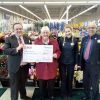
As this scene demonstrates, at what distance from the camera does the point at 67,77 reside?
14.1ft

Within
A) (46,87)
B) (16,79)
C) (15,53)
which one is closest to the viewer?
(15,53)

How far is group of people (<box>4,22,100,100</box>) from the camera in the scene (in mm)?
3701

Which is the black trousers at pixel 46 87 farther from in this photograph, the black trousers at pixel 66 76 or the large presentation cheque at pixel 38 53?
the large presentation cheque at pixel 38 53

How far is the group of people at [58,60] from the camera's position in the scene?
3701 mm

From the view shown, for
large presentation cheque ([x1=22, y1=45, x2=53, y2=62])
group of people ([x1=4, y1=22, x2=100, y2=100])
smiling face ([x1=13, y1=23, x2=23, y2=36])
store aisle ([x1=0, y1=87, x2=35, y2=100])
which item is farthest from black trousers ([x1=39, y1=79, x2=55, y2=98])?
smiling face ([x1=13, y1=23, x2=23, y2=36])

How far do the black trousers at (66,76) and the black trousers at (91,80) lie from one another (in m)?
0.29

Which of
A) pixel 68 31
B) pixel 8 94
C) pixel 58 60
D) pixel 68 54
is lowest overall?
pixel 8 94

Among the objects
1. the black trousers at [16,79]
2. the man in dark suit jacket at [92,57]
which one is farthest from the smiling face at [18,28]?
the man in dark suit jacket at [92,57]

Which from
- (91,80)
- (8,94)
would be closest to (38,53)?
(91,80)

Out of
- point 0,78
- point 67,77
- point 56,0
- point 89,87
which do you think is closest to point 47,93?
point 67,77

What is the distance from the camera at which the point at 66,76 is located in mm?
4293

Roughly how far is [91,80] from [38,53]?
109cm

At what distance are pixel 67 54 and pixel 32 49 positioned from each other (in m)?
0.65

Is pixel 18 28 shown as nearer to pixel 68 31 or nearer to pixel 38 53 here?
pixel 38 53
